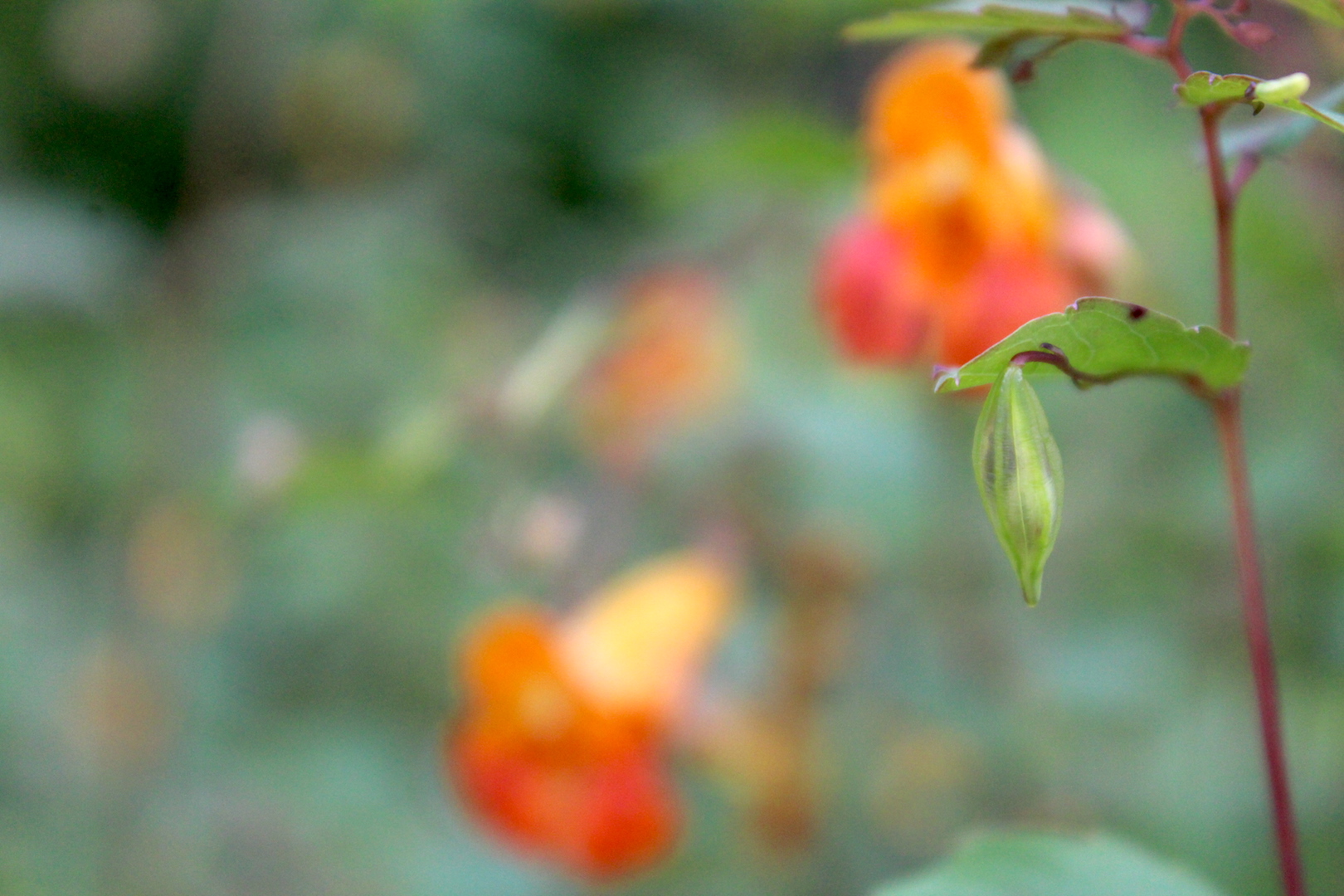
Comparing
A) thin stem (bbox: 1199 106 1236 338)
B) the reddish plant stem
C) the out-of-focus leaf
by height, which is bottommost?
the reddish plant stem

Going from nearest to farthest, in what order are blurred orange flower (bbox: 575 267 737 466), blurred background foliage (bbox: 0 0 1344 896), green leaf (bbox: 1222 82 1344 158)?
green leaf (bbox: 1222 82 1344 158) < blurred background foliage (bbox: 0 0 1344 896) < blurred orange flower (bbox: 575 267 737 466)

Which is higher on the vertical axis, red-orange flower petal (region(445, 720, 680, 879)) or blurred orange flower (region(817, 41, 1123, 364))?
blurred orange flower (region(817, 41, 1123, 364))

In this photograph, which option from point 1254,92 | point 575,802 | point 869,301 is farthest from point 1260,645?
point 575,802

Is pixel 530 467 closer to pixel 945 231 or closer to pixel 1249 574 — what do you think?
pixel 945 231

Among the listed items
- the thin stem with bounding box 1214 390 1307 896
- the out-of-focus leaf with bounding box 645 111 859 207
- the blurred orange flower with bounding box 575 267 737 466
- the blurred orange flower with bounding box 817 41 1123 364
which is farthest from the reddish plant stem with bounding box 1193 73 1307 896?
the blurred orange flower with bounding box 575 267 737 466

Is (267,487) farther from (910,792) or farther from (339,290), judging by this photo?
(339,290)

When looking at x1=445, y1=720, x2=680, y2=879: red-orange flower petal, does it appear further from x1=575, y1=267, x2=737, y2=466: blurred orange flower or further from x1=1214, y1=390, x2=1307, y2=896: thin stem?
x1=1214, y1=390, x2=1307, y2=896: thin stem
